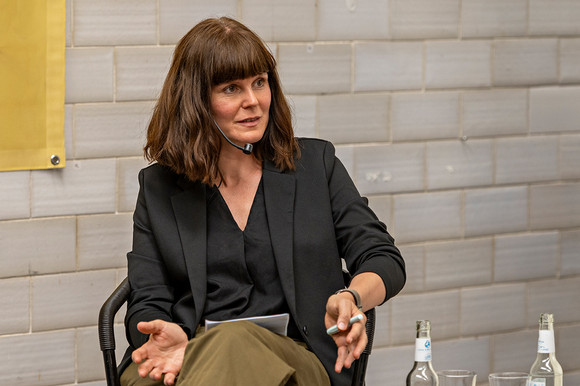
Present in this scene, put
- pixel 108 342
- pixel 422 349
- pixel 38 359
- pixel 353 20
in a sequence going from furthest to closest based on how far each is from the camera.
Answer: pixel 353 20, pixel 38 359, pixel 108 342, pixel 422 349

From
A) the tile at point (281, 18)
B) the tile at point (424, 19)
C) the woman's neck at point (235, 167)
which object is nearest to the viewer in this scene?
the woman's neck at point (235, 167)

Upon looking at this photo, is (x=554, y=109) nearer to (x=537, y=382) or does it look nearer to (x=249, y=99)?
(x=249, y=99)

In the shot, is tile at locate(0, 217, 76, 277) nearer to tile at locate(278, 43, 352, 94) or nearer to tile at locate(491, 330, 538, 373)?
tile at locate(278, 43, 352, 94)

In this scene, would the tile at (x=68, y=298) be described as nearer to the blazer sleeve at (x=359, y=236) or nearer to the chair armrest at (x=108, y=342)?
the chair armrest at (x=108, y=342)

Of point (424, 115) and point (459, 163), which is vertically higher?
point (424, 115)

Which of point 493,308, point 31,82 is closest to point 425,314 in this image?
point 493,308

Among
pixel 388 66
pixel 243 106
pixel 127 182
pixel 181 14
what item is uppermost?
pixel 181 14

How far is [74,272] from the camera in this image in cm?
294

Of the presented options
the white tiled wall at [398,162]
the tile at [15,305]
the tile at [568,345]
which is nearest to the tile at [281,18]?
the white tiled wall at [398,162]

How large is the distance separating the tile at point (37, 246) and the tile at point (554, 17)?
1.94 m

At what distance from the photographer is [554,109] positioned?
364 cm

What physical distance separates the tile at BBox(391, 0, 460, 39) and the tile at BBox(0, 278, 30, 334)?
5.18 feet

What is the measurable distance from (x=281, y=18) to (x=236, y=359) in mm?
1589

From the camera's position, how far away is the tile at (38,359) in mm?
2873
